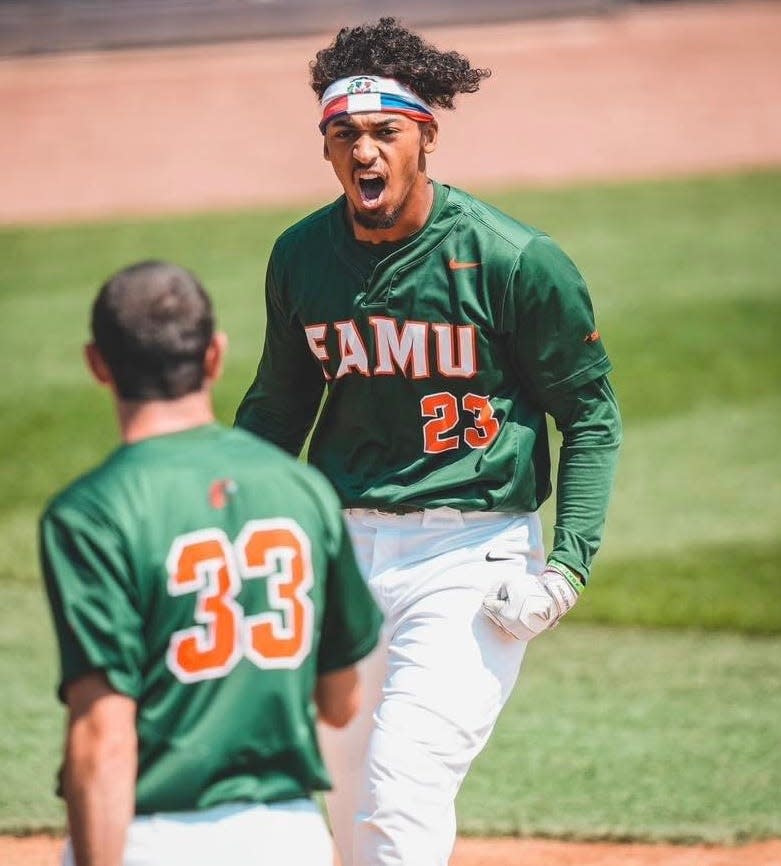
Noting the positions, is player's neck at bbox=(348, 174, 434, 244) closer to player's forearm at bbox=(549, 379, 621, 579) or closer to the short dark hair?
player's forearm at bbox=(549, 379, 621, 579)

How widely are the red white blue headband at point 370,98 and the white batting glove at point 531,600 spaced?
4.08 ft

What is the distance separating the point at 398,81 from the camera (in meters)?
4.12

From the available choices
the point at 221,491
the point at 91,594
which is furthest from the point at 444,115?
the point at 91,594

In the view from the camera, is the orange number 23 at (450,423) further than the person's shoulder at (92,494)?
Yes

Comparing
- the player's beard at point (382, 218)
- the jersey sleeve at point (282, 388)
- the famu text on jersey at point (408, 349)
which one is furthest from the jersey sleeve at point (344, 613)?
the jersey sleeve at point (282, 388)

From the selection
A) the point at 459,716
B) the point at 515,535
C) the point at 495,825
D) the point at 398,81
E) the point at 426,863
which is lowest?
the point at 495,825

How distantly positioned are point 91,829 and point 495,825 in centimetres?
333

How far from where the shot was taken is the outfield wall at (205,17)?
24672 millimetres

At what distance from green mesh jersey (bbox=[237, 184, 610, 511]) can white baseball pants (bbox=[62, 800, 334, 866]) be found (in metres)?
1.37

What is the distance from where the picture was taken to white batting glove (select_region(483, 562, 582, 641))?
3826mm

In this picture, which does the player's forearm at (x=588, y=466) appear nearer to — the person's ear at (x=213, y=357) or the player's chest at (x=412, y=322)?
the player's chest at (x=412, y=322)

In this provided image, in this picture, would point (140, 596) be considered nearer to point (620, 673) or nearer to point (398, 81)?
point (398, 81)

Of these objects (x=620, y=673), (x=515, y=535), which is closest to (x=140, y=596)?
(x=515, y=535)

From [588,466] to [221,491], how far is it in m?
1.67
